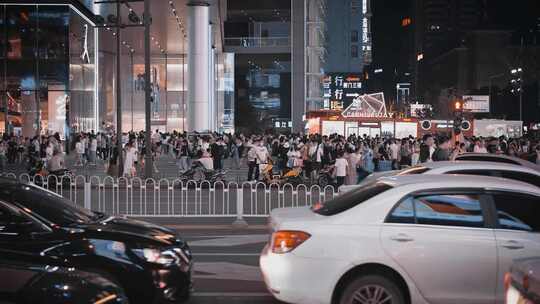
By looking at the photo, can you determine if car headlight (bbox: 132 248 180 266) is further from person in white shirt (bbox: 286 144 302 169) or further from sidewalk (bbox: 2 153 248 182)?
sidewalk (bbox: 2 153 248 182)

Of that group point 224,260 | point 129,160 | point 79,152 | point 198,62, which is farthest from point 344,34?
point 224,260

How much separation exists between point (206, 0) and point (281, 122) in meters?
53.3

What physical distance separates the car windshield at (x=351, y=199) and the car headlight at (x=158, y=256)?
5.02 ft

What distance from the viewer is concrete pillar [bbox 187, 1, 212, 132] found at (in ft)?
136

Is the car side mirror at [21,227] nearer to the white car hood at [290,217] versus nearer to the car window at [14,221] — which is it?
the car window at [14,221]

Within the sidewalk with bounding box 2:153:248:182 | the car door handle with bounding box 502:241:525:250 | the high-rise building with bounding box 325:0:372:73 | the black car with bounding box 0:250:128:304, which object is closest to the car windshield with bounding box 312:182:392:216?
the car door handle with bounding box 502:241:525:250

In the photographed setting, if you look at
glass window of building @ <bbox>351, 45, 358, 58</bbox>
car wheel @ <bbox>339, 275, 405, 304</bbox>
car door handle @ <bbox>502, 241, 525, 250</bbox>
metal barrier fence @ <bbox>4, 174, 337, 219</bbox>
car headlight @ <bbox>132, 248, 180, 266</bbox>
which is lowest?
metal barrier fence @ <bbox>4, 174, 337, 219</bbox>

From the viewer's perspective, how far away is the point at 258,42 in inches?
2530

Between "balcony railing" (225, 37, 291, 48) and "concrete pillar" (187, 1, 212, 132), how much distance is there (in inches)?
811

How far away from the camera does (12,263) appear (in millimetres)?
5805

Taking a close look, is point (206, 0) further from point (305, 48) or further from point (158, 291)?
point (158, 291)

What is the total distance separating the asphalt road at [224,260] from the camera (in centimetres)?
830

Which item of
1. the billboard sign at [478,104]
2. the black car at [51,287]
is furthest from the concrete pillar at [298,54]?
the black car at [51,287]

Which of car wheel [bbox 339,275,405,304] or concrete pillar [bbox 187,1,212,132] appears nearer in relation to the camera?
car wheel [bbox 339,275,405,304]
